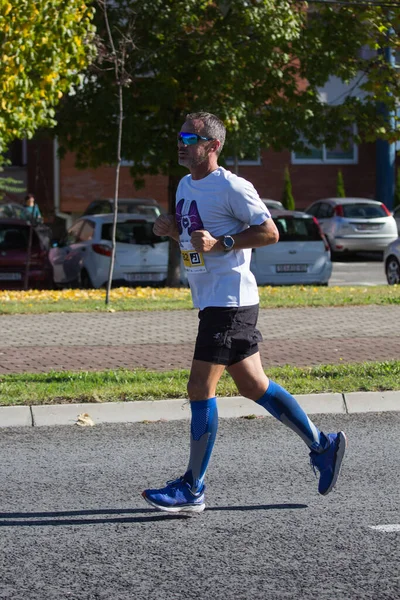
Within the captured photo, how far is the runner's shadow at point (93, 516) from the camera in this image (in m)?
5.52

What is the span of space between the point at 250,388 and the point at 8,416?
9.46 ft

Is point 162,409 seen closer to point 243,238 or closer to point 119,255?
point 243,238

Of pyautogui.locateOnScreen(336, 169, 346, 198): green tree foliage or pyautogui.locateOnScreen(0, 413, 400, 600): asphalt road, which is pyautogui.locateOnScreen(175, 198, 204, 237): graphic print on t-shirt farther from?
pyautogui.locateOnScreen(336, 169, 346, 198): green tree foliage

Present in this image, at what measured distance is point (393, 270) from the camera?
21906 mm

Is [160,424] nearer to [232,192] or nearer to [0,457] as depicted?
[0,457]

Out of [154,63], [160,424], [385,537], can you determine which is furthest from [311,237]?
[385,537]

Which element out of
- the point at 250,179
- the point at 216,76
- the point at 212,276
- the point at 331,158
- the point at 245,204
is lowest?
the point at 250,179

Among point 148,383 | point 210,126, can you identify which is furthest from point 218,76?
point 210,126

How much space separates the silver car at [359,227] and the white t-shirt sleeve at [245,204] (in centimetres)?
2559

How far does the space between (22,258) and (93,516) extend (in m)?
16.0

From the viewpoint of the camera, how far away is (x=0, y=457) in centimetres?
707

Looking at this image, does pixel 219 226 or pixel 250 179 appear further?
pixel 250 179

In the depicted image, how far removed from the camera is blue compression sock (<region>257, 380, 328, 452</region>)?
583 cm

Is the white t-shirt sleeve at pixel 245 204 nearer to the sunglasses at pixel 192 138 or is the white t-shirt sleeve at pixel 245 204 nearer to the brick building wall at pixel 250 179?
the sunglasses at pixel 192 138
